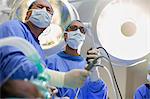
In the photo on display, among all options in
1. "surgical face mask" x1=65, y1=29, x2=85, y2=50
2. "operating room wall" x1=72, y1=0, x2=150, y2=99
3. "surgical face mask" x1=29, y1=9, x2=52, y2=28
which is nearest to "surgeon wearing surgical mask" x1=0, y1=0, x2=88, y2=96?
"surgical face mask" x1=29, y1=9, x2=52, y2=28

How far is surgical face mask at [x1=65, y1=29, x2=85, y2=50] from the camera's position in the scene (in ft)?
6.56

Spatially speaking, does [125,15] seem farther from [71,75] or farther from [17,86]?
[17,86]

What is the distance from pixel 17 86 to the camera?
0.69m

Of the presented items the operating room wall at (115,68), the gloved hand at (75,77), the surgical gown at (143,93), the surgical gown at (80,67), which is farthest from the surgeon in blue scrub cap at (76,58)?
the surgical gown at (143,93)

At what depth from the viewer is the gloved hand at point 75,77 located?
1196 millimetres

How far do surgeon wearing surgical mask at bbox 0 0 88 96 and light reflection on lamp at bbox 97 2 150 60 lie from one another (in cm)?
56

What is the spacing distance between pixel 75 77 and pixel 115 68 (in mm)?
1984

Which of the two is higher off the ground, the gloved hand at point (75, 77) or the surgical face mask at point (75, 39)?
the surgical face mask at point (75, 39)

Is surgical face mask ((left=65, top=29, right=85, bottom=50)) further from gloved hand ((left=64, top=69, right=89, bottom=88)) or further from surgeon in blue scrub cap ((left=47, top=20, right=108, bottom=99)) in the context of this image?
gloved hand ((left=64, top=69, right=89, bottom=88))

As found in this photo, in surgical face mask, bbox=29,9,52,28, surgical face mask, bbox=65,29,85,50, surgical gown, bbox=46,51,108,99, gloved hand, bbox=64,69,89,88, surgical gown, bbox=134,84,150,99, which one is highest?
surgical face mask, bbox=29,9,52,28

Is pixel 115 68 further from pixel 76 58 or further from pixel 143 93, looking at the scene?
pixel 76 58

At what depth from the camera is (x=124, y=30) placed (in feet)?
7.05

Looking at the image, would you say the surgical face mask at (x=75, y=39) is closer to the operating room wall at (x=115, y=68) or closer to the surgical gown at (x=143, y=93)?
the operating room wall at (x=115, y=68)

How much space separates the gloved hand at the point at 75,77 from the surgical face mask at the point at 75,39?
78 cm
